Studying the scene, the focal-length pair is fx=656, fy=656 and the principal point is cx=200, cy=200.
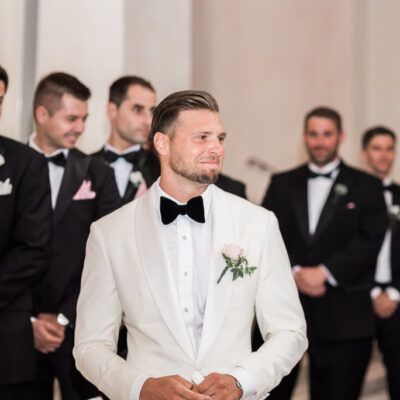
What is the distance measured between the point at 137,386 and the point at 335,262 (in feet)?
7.68

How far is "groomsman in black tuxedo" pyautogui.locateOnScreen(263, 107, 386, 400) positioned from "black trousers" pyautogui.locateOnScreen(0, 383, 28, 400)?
1824mm

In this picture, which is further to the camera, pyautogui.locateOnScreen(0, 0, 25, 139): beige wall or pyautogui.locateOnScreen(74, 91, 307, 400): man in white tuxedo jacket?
pyautogui.locateOnScreen(0, 0, 25, 139): beige wall

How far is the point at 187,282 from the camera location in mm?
2561

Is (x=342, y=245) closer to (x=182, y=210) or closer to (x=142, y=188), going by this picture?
(x=142, y=188)

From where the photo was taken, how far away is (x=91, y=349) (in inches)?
99.6

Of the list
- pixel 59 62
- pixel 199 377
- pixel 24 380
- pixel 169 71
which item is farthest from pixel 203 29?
pixel 199 377

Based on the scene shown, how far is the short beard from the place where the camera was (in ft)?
8.38

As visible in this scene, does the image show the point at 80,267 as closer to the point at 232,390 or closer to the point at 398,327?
the point at 232,390

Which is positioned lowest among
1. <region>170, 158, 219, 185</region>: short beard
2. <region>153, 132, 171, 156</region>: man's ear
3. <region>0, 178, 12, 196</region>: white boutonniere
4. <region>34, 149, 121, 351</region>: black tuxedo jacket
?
<region>34, 149, 121, 351</region>: black tuxedo jacket

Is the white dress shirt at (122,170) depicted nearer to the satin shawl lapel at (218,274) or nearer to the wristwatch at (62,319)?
the wristwatch at (62,319)

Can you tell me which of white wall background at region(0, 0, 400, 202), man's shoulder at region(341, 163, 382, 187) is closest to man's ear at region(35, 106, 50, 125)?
white wall background at region(0, 0, 400, 202)

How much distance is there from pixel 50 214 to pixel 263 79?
14.0ft

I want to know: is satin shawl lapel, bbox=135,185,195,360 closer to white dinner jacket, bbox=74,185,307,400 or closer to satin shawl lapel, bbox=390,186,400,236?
white dinner jacket, bbox=74,185,307,400

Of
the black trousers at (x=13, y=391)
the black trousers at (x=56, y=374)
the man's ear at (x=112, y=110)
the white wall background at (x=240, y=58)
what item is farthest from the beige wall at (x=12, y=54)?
the black trousers at (x=13, y=391)
